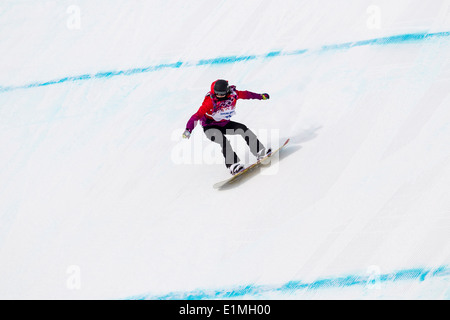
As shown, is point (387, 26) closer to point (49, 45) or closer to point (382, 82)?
point (382, 82)

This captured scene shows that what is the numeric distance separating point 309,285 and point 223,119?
175 centimetres

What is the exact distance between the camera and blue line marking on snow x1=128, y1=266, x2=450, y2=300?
160 inches

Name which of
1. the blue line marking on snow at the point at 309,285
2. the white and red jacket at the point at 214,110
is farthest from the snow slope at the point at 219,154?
the white and red jacket at the point at 214,110

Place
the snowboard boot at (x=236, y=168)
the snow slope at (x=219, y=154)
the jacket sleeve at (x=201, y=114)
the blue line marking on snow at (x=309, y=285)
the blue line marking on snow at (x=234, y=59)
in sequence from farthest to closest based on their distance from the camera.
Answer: the blue line marking on snow at (x=234, y=59)
the snowboard boot at (x=236, y=168)
the jacket sleeve at (x=201, y=114)
the snow slope at (x=219, y=154)
the blue line marking on snow at (x=309, y=285)

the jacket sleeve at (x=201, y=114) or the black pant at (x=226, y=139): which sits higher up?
the jacket sleeve at (x=201, y=114)

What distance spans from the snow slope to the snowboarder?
9.3 inches

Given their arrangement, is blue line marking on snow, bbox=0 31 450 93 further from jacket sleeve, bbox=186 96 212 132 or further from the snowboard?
jacket sleeve, bbox=186 96 212 132

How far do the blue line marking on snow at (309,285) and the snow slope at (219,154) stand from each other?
10mm

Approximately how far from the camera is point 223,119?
5070mm

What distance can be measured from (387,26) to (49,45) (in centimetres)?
487

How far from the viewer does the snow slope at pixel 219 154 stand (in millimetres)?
4363

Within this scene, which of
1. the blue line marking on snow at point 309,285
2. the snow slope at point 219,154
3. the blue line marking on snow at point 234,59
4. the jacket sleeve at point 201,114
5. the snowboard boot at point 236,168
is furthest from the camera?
the blue line marking on snow at point 234,59

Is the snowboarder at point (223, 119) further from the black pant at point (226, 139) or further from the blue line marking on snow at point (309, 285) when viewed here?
the blue line marking on snow at point (309, 285)

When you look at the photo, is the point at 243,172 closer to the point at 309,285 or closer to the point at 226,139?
the point at 226,139
